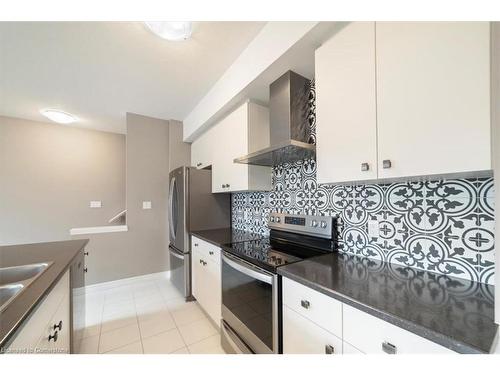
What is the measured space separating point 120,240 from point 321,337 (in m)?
2.87

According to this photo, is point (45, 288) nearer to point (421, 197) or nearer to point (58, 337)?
point (58, 337)

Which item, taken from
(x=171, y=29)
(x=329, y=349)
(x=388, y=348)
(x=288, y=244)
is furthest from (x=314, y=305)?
(x=171, y=29)

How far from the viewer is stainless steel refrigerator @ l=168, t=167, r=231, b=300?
235 centimetres

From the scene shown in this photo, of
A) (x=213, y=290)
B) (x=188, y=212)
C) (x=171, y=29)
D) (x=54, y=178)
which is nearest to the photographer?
(x=171, y=29)

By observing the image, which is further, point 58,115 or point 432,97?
point 58,115

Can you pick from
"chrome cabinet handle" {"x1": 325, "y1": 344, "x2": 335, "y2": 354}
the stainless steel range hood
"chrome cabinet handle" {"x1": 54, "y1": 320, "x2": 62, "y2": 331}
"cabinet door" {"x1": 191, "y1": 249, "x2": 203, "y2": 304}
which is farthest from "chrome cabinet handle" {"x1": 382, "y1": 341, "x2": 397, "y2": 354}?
"cabinet door" {"x1": 191, "y1": 249, "x2": 203, "y2": 304}

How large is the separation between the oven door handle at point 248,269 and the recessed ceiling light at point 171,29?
165cm

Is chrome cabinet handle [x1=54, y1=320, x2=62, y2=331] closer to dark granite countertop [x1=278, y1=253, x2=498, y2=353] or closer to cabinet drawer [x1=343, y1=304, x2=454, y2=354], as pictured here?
dark granite countertop [x1=278, y1=253, x2=498, y2=353]

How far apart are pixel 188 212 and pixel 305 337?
68.9 inches

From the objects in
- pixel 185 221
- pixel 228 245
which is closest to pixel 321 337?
pixel 228 245

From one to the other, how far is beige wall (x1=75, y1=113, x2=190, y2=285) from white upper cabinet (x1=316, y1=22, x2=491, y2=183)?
2620 millimetres

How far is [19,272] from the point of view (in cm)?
113

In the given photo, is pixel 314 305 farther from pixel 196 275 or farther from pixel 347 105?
pixel 196 275

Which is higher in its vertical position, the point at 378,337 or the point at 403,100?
the point at 403,100
